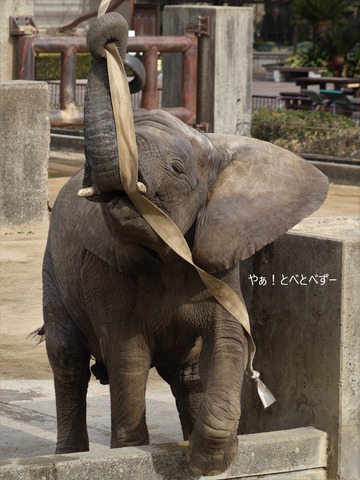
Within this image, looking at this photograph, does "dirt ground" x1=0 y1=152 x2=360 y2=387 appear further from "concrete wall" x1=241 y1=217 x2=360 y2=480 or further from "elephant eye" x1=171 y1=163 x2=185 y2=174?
"elephant eye" x1=171 y1=163 x2=185 y2=174

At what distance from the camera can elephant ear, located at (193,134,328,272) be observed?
16.9 ft

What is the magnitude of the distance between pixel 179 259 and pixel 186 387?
38.4 inches

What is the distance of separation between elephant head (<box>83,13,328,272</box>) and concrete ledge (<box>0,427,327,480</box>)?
2.56 feet

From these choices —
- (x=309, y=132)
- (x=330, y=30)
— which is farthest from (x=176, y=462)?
(x=330, y=30)

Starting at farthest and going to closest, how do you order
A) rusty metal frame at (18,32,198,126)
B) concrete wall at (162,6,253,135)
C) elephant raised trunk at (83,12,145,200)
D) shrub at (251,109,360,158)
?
shrub at (251,109,360,158) → concrete wall at (162,6,253,135) → rusty metal frame at (18,32,198,126) → elephant raised trunk at (83,12,145,200)

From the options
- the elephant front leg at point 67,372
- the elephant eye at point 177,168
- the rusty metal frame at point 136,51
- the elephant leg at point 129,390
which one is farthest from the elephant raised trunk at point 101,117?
the rusty metal frame at point 136,51

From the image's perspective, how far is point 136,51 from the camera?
16359mm

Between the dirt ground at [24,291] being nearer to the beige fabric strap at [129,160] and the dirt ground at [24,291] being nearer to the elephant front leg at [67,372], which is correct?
the elephant front leg at [67,372]

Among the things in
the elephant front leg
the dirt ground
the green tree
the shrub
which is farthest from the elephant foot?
the green tree

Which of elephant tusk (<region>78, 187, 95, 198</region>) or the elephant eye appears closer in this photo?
elephant tusk (<region>78, 187, 95, 198</region>)

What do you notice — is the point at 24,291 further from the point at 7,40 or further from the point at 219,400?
the point at 219,400

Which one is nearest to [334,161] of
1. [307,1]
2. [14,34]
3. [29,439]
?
[14,34]

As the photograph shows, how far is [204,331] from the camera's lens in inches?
208

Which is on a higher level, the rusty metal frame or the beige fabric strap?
the beige fabric strap
